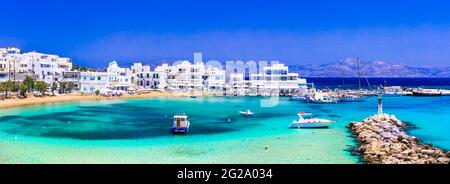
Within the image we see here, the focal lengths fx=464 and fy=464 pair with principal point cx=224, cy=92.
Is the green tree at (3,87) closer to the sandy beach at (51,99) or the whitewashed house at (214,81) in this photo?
the sandy beach at (51,99)

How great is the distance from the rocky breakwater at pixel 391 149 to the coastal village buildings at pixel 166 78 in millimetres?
23130

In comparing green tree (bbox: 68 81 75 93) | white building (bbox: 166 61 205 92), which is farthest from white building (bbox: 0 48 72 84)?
white building (bbox: 166 61 205 92)

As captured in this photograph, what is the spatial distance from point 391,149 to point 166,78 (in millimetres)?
30789

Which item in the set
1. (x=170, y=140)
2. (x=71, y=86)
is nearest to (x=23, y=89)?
(x=71, y=86)

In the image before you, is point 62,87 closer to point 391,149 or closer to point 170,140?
point 170,140

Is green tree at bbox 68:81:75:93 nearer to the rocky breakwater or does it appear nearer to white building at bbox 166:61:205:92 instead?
white building at bbox 166:61:205:92

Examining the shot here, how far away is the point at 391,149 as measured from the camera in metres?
9.73

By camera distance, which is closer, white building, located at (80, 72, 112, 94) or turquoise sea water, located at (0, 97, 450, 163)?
turquoise sea water, located at (0, 97, 450, 163)

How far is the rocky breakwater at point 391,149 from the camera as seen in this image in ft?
28.6

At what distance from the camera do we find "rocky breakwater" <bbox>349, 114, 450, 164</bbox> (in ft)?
28.6

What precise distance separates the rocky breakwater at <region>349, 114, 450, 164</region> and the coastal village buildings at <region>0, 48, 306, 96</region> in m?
23.1

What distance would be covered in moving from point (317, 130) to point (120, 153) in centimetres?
671
